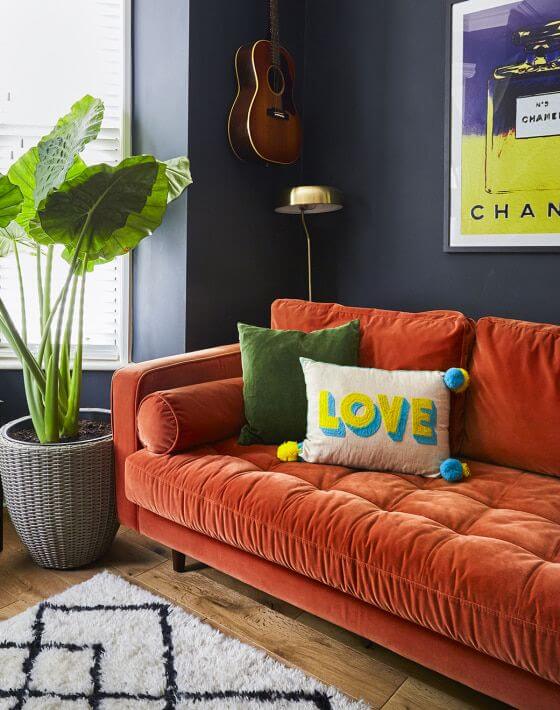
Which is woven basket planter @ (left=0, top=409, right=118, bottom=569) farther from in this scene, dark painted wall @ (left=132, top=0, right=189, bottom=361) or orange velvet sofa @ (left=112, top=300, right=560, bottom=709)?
dark painted wall @ (left=132, top=0, right=189, bottom=361)

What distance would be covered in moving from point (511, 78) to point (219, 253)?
53.2 inches

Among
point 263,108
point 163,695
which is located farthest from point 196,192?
point 163,695

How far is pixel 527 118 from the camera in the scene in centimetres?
235

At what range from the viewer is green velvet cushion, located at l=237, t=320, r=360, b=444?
84.5 inches

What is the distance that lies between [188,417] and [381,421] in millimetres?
620

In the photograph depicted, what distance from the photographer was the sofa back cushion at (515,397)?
1909 mm

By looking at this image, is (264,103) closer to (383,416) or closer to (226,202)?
(226,202)

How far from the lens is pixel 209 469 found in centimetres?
189

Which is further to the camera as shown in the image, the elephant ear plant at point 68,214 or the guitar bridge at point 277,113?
the guitar bridge at point 277,113

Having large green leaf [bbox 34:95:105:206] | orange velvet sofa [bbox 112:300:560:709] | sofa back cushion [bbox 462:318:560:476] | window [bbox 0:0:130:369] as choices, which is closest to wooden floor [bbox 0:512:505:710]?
orange velvet sofa [bbox 112:300:560:709]

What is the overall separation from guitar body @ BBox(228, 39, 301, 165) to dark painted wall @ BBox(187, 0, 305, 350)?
0.07 m

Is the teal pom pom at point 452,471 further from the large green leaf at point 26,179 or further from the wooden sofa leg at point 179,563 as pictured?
the large green leaf at point 26,179

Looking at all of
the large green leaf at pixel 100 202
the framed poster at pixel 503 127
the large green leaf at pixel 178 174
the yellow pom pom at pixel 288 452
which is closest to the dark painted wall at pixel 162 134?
the large green leaf at pixel 178 174

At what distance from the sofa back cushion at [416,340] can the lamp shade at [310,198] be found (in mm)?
501
